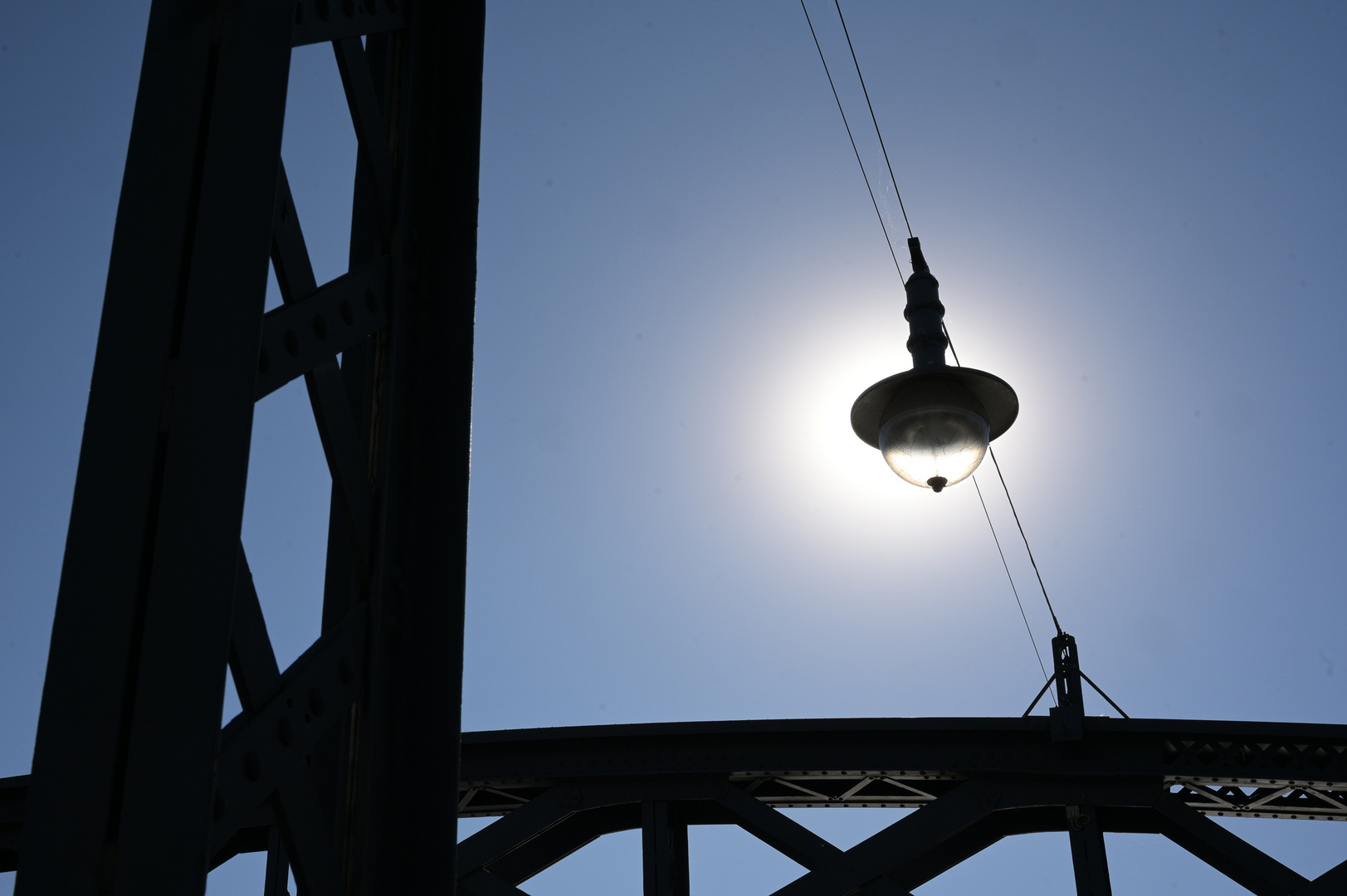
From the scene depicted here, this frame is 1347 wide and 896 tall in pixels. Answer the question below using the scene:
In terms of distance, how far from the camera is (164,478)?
1.78 meters

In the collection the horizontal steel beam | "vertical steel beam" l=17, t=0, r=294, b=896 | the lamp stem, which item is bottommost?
"vertical steel beam" l=17, t=0, r=294, b=896

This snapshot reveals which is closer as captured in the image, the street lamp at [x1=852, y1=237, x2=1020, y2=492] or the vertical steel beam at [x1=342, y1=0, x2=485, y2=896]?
the vertical steel beam at [x1=342, y1=0, x2=485, y2=896]

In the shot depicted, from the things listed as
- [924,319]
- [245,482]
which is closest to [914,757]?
[924,319]

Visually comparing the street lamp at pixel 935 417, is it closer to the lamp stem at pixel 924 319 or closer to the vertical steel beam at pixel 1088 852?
the lamp stem at pixel 924 319

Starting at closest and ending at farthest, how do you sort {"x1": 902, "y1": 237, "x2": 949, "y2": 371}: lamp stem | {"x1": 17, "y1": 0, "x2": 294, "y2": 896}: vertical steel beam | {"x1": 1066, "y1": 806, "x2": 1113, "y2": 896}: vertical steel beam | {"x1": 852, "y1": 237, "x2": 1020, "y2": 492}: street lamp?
{"x1": 17, "y1": 0, "x2": 294, "y2": 896}: vertical steel beam
{"x1": 852, "y1": 237, "x2": 1020, "y2": 492}: street lamp
{"x1": 902, "y1": 237, "x2": 949, "y2": 371}: lamp stem
{"x1": 1066, "y1": 806, "x2": 1113, "y2": 896}: vertical steel beam

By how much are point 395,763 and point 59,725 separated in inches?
33.2

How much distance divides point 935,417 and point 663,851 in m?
4.61

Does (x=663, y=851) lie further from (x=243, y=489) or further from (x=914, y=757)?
(x=243, y=489)

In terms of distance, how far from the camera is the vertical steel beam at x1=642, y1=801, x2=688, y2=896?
337 inches

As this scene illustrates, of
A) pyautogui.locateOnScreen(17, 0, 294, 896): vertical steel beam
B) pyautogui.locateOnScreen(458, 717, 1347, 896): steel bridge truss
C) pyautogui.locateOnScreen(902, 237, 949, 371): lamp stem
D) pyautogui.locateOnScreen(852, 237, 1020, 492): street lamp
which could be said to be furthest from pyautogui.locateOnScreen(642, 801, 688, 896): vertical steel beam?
pyautogui.locateOnScreen(17, 0, 294, 896): vertical steel beam

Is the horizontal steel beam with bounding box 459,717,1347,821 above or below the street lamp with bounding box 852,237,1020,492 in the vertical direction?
below

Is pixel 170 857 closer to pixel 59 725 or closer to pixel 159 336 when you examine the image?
pixel 59 725

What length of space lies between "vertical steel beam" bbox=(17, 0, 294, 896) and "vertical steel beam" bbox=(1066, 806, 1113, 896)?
26.5 feet

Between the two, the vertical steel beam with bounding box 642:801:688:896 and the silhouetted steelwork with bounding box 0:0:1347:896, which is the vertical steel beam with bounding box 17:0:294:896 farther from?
the vertical steel beam with bounding box 642:801:688:896
